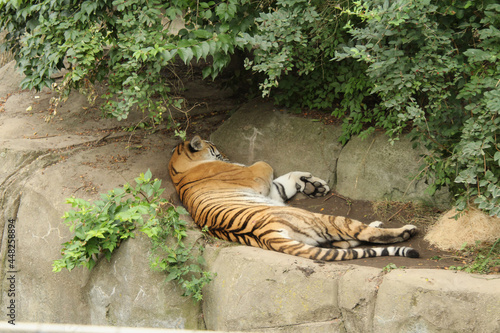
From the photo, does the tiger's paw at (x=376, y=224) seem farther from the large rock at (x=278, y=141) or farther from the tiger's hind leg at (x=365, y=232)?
the large rock at (x=278, y=141)

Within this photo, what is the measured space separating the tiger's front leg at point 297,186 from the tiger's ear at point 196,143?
1.04 m

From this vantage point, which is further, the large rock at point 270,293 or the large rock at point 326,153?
the large rock at point 326,153

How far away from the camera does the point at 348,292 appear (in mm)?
3748

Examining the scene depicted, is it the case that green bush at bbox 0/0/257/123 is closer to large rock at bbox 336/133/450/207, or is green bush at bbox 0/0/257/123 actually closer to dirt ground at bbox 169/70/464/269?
dirt ground at bbox 169/70/464/269

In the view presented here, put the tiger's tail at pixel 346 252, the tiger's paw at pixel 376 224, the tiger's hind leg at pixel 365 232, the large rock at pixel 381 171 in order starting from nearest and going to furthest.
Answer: the tiger's tail at pixel 346 252, the tiger's hind leg at pixel 365 232, the tiger's paw at pixel 376 224, the large rock at pixel 381 171

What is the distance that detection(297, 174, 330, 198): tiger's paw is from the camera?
228 inches

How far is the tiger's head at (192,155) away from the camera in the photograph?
6066mm

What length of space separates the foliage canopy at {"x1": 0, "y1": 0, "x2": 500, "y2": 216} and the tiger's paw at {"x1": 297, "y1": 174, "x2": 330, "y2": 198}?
55 cm

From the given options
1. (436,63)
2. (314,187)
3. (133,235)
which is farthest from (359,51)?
(133,235)

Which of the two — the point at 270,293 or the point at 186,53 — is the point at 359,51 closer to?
the point at 186,53

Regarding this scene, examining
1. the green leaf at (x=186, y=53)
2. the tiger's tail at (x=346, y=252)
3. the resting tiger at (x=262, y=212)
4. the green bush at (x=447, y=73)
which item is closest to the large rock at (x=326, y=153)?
the resting tiger at (x=262, y=212)

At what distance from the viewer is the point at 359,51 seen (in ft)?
14.3

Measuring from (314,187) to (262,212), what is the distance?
1046mm

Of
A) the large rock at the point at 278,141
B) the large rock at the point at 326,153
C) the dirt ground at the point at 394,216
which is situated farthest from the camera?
the large rock at the point at 278,141
